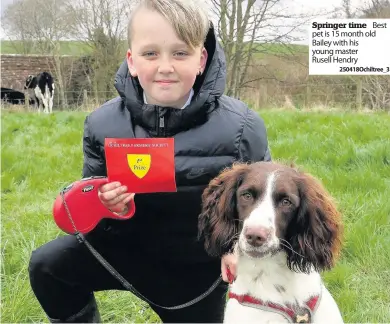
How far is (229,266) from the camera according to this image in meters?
2.18

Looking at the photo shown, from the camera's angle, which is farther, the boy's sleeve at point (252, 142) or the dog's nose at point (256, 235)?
the boy's sleeve at point (252, 142)

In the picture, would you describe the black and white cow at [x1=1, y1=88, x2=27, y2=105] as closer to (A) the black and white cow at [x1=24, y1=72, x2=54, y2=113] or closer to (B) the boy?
(A) the black and white cow at [x1=24, y1=72, x2=54, y2=113]

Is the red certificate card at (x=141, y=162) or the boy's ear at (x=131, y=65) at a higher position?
the boy's ear at (x=131, y=65)

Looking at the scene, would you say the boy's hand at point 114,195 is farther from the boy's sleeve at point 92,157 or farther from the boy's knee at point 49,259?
the boy's knee at point 49,259

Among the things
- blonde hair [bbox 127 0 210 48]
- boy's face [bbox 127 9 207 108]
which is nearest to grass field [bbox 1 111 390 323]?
boy's face [bbox 127 9 207 108]

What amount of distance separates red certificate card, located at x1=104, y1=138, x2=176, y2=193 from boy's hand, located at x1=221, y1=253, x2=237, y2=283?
1.28 feet

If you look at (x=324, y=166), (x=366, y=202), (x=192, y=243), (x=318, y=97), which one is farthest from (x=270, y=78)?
(x=192, y=243)

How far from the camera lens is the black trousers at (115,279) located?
97.7 inches

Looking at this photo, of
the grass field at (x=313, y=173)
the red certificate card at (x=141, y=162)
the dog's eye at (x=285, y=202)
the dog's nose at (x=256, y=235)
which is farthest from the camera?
the grass field at (x=313, y=173)

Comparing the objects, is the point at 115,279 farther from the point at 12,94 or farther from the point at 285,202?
the point at 12,94

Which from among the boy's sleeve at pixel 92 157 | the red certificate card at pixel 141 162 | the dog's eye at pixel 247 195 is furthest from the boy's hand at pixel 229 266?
the boy's sleeve at pixel 92 157

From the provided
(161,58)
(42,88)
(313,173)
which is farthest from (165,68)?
(42,88)

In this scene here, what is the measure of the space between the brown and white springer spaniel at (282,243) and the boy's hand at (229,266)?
1.1 inches

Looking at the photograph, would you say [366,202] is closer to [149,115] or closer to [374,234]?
[374,234]
